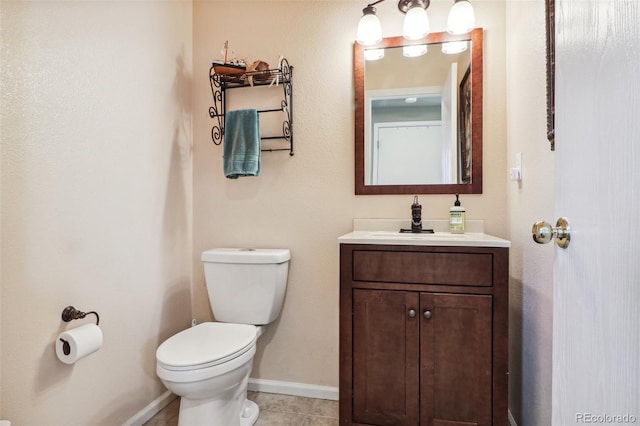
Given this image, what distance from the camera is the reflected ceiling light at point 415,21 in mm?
1603

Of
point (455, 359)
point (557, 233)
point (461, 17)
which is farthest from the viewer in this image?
point (461, 17)

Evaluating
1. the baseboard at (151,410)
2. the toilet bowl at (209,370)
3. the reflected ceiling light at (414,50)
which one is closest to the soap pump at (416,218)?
the reflected ceiling light at (414,50)

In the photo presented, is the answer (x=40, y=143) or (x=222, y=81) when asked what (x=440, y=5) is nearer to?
(x=222, y=81)

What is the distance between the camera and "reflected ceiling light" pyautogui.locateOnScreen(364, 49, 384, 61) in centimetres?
181

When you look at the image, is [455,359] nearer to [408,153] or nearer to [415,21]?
[408,153]

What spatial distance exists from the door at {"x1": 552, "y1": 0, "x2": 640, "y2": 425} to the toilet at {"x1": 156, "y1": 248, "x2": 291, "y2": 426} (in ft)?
3.67

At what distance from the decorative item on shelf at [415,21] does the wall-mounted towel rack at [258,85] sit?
467 millimetres

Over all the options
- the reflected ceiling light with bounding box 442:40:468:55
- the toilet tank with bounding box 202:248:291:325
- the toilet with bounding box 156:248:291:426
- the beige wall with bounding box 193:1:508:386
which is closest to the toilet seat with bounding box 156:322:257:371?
Result: the toilet with bounding box 156:248:291:426

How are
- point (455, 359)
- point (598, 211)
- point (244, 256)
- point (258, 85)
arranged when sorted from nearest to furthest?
1. point (598, 211)
2. point (455, 359)
3. point (244, 256)
4. point (258, 85)

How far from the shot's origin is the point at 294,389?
1894 mm

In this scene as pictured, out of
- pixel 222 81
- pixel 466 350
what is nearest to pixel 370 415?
pixel 466 350

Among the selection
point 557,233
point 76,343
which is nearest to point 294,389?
point 76,343

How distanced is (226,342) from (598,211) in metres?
1.36

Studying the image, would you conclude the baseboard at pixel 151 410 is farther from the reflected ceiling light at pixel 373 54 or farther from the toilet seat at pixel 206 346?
the reflected ceiling light at pixel 373 54
